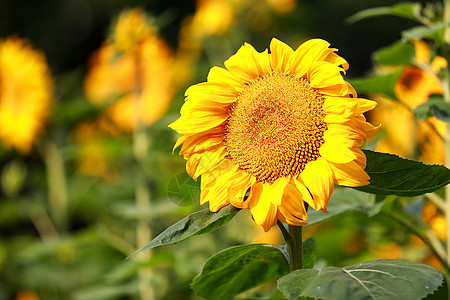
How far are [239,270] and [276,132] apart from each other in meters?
0.21

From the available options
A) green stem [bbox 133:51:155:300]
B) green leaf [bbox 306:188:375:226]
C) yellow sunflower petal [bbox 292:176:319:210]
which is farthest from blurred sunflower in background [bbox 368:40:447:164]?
green stem [bbox 133:51:155:300]

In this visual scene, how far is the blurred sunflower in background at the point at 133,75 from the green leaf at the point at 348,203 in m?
1.07

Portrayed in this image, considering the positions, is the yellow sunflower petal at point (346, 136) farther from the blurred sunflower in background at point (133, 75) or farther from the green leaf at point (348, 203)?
the blurred sunflower in background at point (133, 75)

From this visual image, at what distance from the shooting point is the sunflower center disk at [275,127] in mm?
647

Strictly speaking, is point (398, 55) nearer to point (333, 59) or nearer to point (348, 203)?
point (348, 203)

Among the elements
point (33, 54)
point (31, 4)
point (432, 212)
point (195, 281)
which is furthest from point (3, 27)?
point (195, 281)

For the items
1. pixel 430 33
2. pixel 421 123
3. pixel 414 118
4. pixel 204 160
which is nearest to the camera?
pixel 204 160

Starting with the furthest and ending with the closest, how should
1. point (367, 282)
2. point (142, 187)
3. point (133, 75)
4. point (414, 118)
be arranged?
point (133, 75) → point (142, 187) → point (414, 118) → point (367, 282)

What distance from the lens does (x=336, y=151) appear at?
616 millimetres

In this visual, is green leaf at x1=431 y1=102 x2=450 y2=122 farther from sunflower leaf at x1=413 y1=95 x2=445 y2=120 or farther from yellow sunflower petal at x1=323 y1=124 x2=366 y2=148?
yellow sunflower petal at x1=323 y1=124 x2=366 y2=148

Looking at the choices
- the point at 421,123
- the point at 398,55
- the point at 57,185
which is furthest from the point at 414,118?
the point at 57,185

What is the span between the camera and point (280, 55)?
27.0 inches

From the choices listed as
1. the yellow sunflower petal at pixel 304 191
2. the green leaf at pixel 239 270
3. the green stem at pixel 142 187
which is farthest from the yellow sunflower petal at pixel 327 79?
the green stem at pixel 142 187

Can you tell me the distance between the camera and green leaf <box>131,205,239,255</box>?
2.05 feet
